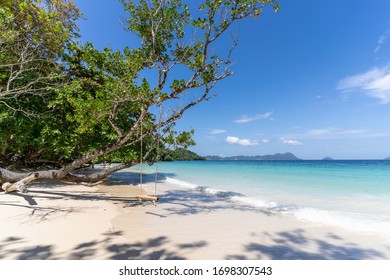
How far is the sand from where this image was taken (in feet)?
13.5

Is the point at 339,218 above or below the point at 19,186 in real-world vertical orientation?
below

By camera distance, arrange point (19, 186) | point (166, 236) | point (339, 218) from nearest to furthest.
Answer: point (166, 236), point (19, 186), point (339, 218)

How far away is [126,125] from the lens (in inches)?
507

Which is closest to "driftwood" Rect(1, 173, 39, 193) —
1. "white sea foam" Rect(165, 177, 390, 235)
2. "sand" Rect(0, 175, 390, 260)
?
"sand" Rect(0, 175, 390, 260)

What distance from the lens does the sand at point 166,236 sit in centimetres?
413

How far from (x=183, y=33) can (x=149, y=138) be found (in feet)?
14.2

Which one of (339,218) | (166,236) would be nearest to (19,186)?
(166,236)

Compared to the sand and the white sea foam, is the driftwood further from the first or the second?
the white sea foam

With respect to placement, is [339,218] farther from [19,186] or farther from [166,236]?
[19,186]

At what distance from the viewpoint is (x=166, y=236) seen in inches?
200

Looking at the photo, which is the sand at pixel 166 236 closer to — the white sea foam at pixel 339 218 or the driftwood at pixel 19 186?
the white sea foam at pixel 339 218

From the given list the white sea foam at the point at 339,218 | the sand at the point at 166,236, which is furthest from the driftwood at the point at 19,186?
the white sea foam at the point at 339,218

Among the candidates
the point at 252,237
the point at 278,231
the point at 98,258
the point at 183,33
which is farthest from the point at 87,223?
the point at 183,33
